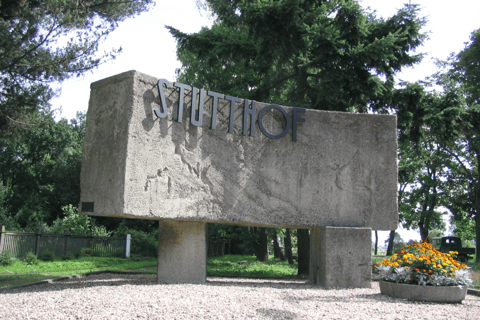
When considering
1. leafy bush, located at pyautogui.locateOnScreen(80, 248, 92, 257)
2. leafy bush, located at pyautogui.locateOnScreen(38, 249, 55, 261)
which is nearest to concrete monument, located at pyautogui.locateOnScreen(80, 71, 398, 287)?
leafy bush, located at pyautogui.locateOnScreen(38, 249, 55, 261)

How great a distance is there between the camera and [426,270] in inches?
320

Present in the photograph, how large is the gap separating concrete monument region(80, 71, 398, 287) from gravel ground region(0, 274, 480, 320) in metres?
1.38

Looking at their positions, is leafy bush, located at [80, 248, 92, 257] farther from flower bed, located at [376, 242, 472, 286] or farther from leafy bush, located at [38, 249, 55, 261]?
flower bed, located at [376, 242, 472, 286]

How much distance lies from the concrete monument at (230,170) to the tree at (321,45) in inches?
120

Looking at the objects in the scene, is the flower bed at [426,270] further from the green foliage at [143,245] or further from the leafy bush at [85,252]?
the green foliage at [143,245]

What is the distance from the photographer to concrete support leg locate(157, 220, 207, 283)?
29.5ft

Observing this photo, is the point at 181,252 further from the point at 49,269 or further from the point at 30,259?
the point at 30,259

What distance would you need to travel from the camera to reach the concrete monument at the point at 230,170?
818 centimetres

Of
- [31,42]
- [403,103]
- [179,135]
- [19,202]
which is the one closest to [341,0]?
[403,103]

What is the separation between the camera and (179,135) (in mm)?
8656

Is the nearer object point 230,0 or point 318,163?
point 318,163

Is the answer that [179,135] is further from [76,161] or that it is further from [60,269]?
[76,161]

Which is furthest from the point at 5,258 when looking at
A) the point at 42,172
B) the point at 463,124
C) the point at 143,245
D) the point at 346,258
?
the point at 42,172

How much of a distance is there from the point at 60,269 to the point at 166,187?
7.73 metres
